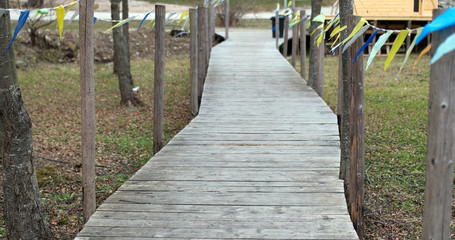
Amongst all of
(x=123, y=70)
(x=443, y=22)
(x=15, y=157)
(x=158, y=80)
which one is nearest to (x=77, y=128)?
(x=123, y=70)

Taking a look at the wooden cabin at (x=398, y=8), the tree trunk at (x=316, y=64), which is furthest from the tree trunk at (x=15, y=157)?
the wooden cabin at (x=398, y=8)

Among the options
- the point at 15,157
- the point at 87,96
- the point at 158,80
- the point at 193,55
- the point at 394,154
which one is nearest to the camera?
the point at 87,96

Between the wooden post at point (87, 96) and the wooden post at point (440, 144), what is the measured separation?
2.34 metres

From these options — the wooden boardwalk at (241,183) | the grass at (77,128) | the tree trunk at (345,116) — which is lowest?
the grass at (77,128)

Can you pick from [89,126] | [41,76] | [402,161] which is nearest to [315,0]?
[402,161]

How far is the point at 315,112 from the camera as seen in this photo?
7.33 meters

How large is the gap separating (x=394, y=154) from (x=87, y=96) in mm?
4674

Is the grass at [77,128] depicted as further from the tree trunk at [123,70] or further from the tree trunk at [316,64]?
the tree trunk at [316,64]

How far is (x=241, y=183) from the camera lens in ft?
14.6

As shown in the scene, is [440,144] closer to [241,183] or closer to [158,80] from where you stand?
[241,183]

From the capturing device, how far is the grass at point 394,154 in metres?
5.23

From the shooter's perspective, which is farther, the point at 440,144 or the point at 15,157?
the point at 15,157

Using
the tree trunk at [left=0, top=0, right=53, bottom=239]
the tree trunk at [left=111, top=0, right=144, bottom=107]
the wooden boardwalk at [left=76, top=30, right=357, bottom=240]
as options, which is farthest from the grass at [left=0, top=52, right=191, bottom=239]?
the wooden boardwalk at [left=76, top=30, right=357, bottom=240]

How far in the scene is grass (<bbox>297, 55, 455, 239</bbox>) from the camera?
206 inches
